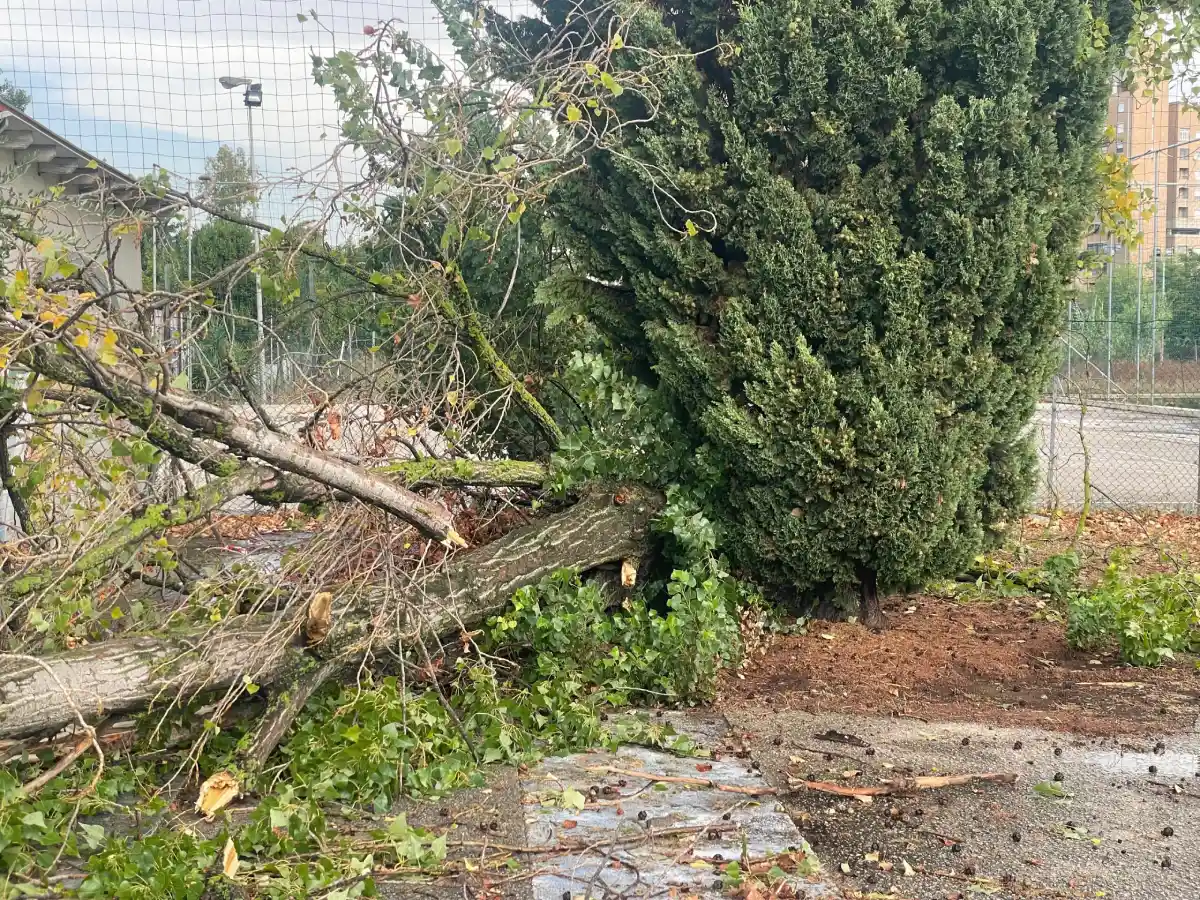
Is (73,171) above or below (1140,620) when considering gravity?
above

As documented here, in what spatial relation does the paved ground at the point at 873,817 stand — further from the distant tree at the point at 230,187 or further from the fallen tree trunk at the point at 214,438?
the distant tree at the point at 230,187

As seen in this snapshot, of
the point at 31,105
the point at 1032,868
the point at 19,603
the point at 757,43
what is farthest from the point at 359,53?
→ the point at 1032,868

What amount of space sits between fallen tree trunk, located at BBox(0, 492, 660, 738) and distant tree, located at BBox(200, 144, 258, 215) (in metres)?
1.94

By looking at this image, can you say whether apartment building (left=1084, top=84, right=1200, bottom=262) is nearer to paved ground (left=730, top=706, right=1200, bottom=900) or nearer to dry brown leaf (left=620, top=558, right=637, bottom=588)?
paved ground (left=730, top=706, right=1200, bottom=900)

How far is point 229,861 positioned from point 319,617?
108 cm

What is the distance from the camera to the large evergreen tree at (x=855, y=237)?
4.75 metres

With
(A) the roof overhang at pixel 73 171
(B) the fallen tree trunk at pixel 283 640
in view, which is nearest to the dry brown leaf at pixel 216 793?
(B) the fallen tree trunk at pixel 283 640

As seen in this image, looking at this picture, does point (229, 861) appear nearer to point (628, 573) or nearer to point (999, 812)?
point (999, 812)

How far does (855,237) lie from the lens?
4793 mm

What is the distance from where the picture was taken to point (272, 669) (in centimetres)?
376

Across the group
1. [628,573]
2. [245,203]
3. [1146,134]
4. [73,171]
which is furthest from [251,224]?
[1146,134]

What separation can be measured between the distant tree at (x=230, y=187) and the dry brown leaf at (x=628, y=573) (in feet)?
8.40

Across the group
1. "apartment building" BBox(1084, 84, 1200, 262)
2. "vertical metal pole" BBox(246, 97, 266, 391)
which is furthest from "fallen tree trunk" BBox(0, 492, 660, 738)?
"apartment building" BBox(1084, 84, 1200, 262)

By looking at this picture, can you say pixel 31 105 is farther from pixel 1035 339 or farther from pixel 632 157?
pixel 1035 339
